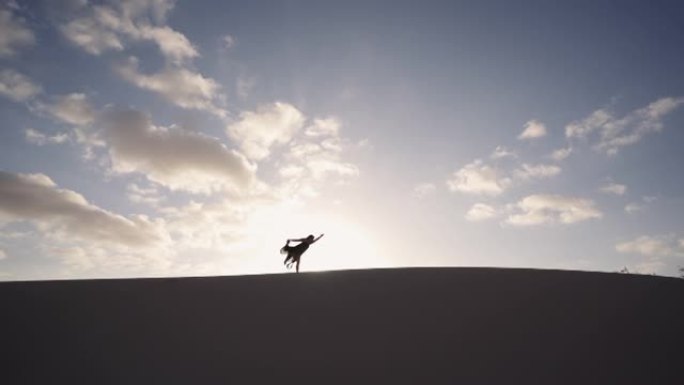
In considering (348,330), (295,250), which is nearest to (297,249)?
(295,250)

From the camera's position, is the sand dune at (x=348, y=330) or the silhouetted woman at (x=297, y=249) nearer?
the sand dune at (x=348, y=330)

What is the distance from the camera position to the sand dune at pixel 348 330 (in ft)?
13.8

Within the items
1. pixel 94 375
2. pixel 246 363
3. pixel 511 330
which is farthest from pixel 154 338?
pixel 511 330

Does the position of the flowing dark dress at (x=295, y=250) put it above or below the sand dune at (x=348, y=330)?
above

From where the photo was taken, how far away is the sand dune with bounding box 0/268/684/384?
4.22 metres

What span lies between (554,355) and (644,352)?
0.95m

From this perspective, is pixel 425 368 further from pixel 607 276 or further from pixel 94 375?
pixel 607 276

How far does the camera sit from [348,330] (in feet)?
15.9

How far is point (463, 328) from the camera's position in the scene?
16.1ft

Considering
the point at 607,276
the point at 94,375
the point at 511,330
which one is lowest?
the point at 94,375

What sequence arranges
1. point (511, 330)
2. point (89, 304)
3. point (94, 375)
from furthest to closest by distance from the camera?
point (89, 304) < point (511, 330) < point (94, 375)

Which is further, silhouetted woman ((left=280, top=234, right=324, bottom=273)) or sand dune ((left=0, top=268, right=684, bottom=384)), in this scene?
silhouetted woman ((left=280, top=234, right=324, bottom=273))

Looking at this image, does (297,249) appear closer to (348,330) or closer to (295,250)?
(295,250)

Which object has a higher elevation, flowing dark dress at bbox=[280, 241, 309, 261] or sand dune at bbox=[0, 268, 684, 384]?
flowing dark dress at bbox=[280, 241, 309, 261]
